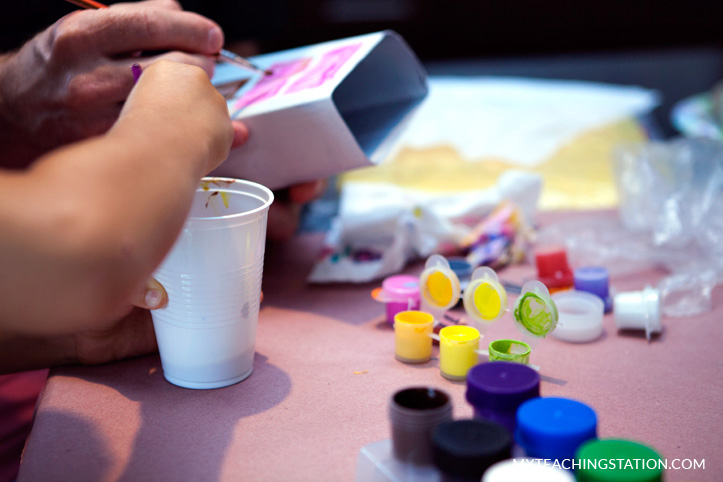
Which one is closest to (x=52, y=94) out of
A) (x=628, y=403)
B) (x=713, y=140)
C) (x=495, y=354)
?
(x=495, y=354)

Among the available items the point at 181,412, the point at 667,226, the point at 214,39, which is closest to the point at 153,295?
the point at 181,412

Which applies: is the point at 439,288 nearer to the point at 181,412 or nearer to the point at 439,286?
the point at 439,286

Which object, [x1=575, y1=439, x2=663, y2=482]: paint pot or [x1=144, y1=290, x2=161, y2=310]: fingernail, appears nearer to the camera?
[x1=575, y1=439, x2=663, y2=482]: paint pot

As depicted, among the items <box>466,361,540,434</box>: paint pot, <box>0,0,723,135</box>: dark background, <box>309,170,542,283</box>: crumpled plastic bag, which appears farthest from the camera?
<box>0,0,723,135</box>: dark background

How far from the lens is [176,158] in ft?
1.35

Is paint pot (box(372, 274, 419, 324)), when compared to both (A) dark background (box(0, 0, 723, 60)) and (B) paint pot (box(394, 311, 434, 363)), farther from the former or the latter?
(A) dark background (box(0, 0, 723, 60))

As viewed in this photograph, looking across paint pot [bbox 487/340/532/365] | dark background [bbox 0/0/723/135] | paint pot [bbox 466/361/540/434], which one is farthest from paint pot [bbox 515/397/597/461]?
dark background [bbox 0/0/723/135]

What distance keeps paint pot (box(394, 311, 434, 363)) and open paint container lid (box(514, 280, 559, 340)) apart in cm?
9

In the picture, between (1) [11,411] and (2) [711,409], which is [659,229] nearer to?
(2) [711,409]

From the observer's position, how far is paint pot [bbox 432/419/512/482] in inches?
15.1

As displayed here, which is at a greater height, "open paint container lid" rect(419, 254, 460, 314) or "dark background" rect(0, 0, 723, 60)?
"dark background" rect(0, 0, 723, 60)

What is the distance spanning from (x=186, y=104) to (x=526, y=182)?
29.3 inches

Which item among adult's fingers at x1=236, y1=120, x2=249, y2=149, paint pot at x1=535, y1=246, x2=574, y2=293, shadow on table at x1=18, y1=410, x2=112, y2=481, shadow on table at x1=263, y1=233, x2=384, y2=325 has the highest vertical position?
adult's fingers at x1=236, y1=120, x2=249, y2=149

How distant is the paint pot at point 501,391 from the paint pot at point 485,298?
0.15 meters
